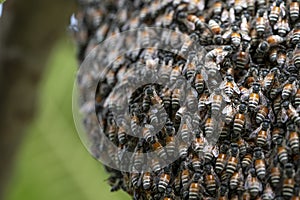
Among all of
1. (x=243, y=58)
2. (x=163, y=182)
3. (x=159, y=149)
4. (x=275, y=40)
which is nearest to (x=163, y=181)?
(x=163, y=182)

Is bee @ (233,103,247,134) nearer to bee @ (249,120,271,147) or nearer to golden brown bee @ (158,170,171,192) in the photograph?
bee @ (249,120,271,147)

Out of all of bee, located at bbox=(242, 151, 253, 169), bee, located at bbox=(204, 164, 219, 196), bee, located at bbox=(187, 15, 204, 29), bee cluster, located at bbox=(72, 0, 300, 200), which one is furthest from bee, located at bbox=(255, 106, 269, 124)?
bee, located at bbox=(187, 15, 204, 29)

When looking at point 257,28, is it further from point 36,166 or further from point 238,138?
point 36,166

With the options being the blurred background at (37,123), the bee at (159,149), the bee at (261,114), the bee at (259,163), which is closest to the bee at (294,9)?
the bee at (261,114)

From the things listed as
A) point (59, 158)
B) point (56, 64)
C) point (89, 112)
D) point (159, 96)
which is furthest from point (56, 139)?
point (159, 96)

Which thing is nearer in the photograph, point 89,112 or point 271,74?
point 271,74

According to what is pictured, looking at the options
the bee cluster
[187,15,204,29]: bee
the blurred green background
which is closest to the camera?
the bee cluster

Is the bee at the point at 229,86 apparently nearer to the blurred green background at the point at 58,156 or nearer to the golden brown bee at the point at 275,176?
the golden brown bee at the point at 275,176
